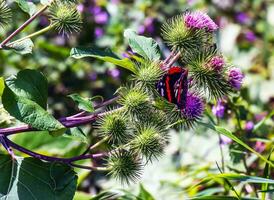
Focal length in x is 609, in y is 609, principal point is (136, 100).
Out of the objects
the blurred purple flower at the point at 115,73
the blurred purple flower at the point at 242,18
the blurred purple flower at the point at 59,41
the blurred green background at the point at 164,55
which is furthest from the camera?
the blurred purple flower at the point at 242,18

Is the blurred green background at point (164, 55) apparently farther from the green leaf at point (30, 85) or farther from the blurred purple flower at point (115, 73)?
the green leaf at point (30, 85)

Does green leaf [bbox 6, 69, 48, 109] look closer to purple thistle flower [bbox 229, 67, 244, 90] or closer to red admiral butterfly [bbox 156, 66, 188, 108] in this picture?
red admiral butterfly [bbox 156, 66, 188, 108]

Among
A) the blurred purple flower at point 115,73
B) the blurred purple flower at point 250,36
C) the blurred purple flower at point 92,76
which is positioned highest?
the blurred purple flower at point 250,36

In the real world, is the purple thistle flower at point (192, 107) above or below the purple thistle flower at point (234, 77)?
below

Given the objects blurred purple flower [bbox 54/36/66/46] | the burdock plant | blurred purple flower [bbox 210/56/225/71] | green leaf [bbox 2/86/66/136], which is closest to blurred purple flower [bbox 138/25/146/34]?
blurred purple flower [bbox 54/36/66/46]

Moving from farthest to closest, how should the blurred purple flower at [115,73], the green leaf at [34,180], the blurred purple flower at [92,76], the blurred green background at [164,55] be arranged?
the blurred purple flower at [92,76], the blurred purple flower at [115,73], the blurred green background at [164,55], the green leaf at [34,180]

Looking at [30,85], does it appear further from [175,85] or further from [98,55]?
[175,85]

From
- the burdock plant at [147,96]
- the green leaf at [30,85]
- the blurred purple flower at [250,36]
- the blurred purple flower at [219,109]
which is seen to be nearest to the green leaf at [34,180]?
the burdock plant at [147,96]
